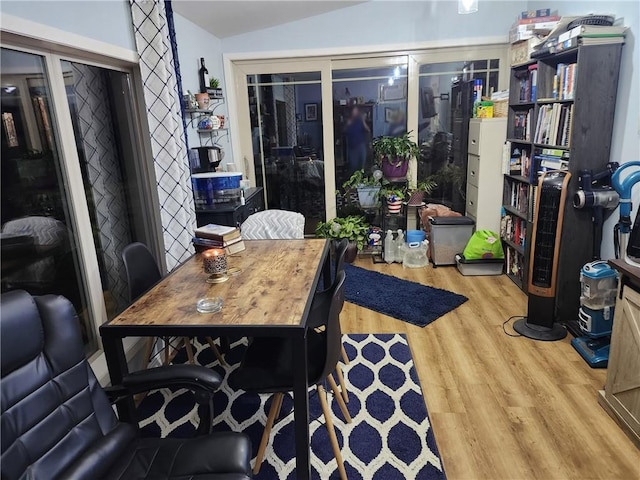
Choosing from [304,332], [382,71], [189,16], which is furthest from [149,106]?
[382,71]

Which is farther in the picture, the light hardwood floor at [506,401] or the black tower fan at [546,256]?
the black tower fan at [546,256]

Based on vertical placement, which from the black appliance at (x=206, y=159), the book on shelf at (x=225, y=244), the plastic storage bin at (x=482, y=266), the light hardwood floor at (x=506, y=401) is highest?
the black appliance at (x=206, y=159)

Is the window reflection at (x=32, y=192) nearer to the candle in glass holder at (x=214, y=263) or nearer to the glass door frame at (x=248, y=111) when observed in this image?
the candle in glass holder at (x=214, y=263)

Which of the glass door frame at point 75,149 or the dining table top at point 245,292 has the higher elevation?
the glass door frame at point 75,149

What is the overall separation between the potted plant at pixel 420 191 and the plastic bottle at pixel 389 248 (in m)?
0.42

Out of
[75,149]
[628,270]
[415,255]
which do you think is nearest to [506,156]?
[415,255]

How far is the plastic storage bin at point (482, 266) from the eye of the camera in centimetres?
403

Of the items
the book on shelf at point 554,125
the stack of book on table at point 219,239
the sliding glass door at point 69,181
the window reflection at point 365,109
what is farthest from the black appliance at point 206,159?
the book on shelf at point 554,125

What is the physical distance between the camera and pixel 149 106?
8.69 ft

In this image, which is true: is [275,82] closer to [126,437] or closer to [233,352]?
[233,352]

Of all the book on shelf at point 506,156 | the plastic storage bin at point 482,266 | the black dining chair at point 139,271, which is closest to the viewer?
the black dining chair at point 139,271

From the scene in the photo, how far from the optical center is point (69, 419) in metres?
1.37

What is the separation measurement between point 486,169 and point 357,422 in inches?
113

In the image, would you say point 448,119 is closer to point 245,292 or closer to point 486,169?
point 486,169
